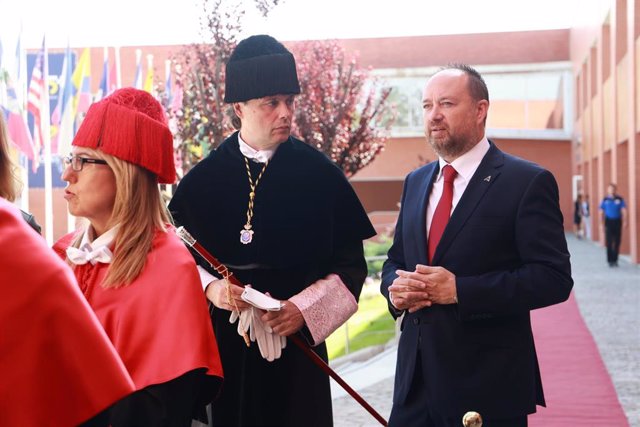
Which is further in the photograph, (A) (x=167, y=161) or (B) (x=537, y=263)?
(B) (x=537, y=263)

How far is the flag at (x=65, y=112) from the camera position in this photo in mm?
18641

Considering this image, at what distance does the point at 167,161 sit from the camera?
3.05m

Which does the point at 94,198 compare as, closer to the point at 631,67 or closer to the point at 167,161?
the point at 167,161

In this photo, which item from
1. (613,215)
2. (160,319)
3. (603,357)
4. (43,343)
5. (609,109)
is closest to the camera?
(43,343)

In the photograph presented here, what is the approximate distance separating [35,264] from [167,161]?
1.24 metres

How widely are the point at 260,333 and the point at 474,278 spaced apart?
0.82 meters

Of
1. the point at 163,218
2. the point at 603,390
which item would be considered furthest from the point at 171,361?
the point at 603,390

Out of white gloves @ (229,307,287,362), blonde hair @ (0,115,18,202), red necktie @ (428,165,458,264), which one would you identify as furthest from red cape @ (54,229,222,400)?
red necktie @ (428,165,458,264)

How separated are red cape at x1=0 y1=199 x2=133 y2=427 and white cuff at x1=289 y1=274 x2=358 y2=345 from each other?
1957mm

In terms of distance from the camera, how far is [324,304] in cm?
388

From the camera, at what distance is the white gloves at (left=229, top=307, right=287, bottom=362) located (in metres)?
3.70

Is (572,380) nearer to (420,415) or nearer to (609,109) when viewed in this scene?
(420,415)

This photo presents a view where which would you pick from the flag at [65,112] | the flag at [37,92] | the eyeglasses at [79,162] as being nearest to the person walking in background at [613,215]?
the flag at [65,112]

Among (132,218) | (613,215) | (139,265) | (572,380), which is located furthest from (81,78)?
(139,265)
